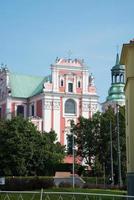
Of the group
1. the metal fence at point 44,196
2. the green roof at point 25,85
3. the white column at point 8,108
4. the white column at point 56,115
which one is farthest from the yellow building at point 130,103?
the green roof at point 25,85

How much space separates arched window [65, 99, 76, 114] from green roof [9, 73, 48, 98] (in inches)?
227

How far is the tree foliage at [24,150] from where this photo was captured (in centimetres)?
6475

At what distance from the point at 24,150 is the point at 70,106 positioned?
90.4 ft

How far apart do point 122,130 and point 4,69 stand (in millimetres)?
35555

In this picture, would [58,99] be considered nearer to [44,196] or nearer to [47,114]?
[47,114]

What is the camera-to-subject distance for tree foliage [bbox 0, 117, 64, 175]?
64.8 metres

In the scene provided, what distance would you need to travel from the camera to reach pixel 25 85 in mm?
98750

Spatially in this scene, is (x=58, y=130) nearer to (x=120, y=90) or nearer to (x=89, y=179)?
(x=120, y=90)

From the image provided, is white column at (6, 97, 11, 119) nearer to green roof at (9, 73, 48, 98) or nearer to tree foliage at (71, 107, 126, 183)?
green roof at (9, 73, 48, 98)

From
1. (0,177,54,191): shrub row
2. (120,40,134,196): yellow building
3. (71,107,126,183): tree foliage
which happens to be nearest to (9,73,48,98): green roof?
(71,107,126,183): tree foliage

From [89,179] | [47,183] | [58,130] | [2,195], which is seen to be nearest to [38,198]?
[2,195]

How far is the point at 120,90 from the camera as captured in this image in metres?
94.4

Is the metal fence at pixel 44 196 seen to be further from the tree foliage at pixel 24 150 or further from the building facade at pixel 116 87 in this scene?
the building facade at pixel 116 87

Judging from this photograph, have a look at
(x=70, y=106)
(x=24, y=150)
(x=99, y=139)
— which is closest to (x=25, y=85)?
(x=70, y=106)
